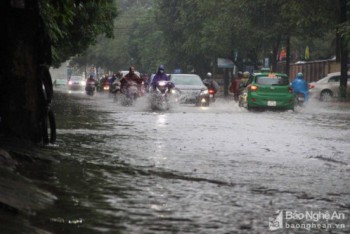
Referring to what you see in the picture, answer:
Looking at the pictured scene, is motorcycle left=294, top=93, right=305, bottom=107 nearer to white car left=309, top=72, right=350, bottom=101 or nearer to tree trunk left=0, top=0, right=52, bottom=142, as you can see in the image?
white car left=309, top=72, right=350, bottom=101

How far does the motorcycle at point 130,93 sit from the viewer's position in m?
30.3

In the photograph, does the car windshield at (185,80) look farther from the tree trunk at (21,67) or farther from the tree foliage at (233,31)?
the tree trunk at (21,67)

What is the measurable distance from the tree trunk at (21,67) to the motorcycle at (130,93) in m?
19.2

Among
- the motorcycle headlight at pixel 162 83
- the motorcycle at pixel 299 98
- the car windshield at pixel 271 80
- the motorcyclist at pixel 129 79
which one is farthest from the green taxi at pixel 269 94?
the motorcyclist at pixel 129 79

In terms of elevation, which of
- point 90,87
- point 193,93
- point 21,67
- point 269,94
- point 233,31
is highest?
point 233,31

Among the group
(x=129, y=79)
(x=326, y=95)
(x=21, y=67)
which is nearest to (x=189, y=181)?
(x=21, y=67)

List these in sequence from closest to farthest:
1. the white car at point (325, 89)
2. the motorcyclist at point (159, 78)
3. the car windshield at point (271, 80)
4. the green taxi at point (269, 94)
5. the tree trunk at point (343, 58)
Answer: the green taxi at point (269, 94) < the car windshield at point (271, 80) < the motorcyclist at point (159, 78) < the tree trunk at point (343, 58) < the white car at point (325, 89)

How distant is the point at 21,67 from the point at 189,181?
365 centimetres

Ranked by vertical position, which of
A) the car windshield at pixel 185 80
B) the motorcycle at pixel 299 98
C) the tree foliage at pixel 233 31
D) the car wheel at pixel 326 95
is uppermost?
the tree foliage at pixel 233 31

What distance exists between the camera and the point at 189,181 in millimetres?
8750

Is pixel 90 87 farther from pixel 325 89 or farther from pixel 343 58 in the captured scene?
pixel 343 58

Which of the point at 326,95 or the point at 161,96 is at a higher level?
the point at 161,96

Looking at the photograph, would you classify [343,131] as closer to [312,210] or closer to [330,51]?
[312,210]

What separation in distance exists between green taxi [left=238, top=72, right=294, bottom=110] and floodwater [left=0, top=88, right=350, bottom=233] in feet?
37.4
